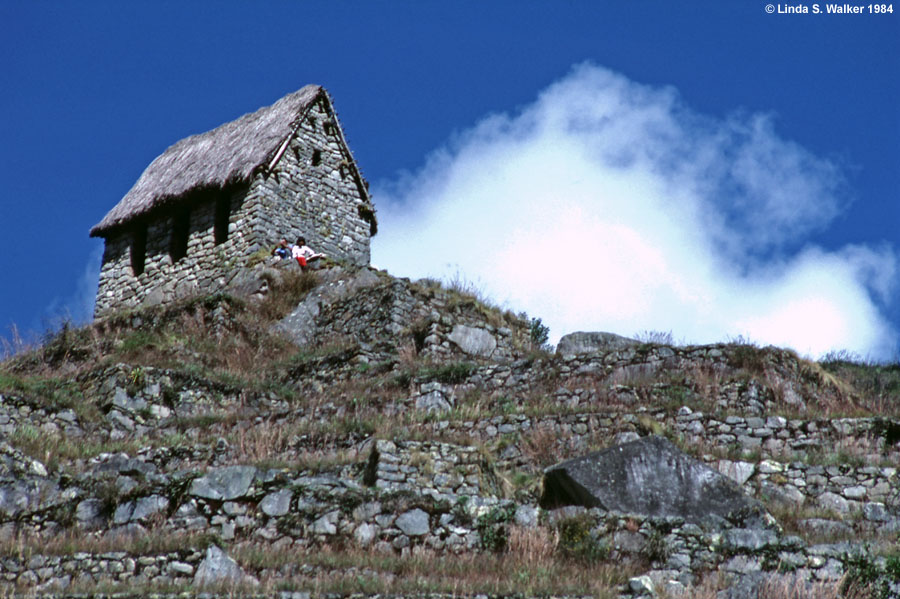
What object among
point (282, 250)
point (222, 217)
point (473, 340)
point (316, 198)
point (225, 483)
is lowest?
point (225, 483)

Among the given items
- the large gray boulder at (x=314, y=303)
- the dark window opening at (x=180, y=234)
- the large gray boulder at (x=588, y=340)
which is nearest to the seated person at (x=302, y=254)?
the large gray boulder at (x=314, y=303)

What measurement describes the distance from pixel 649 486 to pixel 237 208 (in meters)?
17.6

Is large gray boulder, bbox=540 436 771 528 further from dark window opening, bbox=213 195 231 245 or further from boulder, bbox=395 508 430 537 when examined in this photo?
dark window opening, bbox=213 195 231 245

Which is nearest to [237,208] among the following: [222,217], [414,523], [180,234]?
[222,217]

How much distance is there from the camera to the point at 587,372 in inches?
746

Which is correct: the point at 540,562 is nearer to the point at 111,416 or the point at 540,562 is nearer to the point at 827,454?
the point at 827,454

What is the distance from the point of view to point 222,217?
28.2m

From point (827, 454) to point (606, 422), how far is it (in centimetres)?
303

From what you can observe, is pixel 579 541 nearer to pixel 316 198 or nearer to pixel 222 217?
pixel 316 198

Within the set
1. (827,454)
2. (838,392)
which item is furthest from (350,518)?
(838,392)

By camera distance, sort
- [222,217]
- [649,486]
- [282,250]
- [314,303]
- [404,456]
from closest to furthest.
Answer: [649,486] < [404,456] < [314,303] < [282,250] < [222,217]

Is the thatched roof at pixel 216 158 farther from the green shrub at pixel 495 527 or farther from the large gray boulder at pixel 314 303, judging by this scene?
the green shrub at pixel 495 527

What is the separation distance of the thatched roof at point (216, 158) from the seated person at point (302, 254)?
90.1 inches

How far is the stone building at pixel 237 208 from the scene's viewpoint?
89.7 feet
